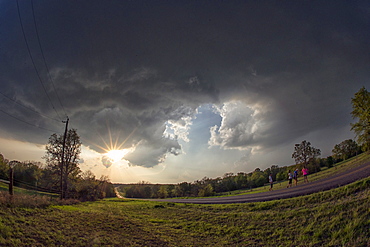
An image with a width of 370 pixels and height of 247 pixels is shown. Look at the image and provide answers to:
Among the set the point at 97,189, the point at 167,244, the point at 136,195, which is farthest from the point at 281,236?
the point at 136,195

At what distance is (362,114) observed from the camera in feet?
134

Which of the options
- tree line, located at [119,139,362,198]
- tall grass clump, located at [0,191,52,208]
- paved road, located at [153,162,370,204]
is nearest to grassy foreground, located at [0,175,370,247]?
tall grass clump, located at [0,191,52,208]

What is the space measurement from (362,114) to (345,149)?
157 feet

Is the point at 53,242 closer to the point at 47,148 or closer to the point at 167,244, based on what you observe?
the point at 167,244

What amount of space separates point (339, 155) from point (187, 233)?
297 ft

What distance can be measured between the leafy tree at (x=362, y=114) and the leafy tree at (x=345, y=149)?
41.6m

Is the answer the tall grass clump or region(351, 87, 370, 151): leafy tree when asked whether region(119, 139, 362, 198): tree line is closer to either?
region(351, 87, 370, 151): leafy tree

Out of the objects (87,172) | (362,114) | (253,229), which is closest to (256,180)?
(362,114)

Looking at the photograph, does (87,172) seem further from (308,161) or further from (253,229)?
(308,161)

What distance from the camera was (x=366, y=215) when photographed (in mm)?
7891

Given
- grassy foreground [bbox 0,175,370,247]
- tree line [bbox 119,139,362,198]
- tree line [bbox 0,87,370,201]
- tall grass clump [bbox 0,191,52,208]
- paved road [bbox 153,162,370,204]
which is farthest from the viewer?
tree line [bbox 119,139,362,198]

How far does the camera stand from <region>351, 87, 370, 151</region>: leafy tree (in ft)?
133

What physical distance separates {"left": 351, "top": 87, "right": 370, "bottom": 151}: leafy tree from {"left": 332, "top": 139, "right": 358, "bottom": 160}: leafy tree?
41603 mm

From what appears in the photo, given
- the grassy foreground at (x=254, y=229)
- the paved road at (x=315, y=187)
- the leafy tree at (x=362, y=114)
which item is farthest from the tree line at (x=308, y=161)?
the grassy foreground at (x=254, y=229)
